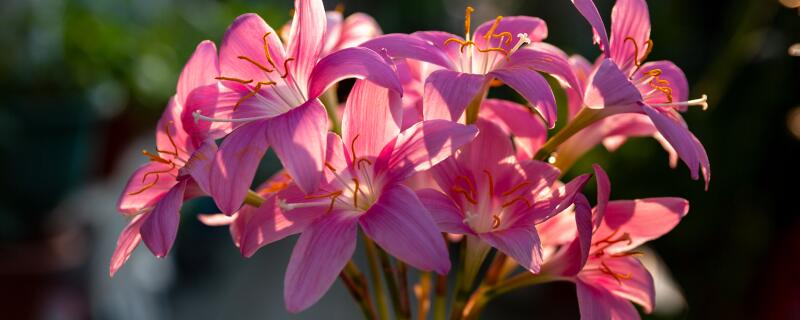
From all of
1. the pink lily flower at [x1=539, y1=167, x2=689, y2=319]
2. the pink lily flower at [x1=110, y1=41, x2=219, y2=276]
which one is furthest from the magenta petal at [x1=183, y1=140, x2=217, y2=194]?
the pink lily flower at [x1=539, y1=167, x2=689, y2=319]

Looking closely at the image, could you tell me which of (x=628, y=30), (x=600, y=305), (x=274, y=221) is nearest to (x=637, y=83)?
(x=628, y=30)

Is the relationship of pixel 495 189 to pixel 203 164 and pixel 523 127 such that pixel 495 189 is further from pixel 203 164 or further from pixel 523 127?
pixel 203 164

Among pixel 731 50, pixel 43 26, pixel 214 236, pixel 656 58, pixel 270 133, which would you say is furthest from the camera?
pixel 214 236

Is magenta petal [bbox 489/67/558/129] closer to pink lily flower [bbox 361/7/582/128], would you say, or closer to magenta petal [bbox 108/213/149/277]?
pink lily flower [bbox 361/7/582/128]

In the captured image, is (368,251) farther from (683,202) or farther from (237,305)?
(237,305)

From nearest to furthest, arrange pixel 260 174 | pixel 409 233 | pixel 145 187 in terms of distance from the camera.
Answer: pixel 409 233, pixel 145 187, pixel 260 174

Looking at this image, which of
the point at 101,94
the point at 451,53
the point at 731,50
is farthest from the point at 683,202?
the point at 101,94
